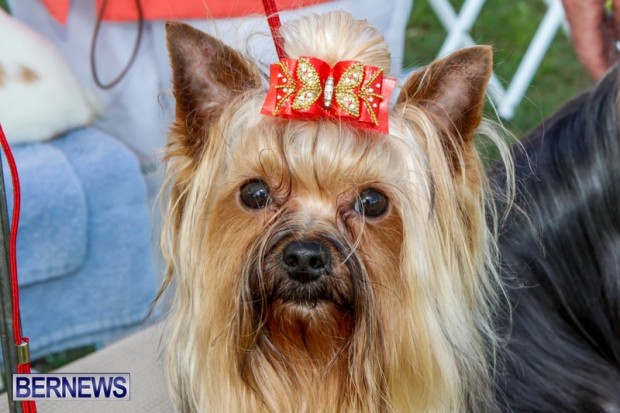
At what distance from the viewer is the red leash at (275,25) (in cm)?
173

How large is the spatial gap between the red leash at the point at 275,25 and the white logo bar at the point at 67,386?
2.08ft

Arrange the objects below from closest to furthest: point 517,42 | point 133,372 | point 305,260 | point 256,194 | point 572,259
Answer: point 305,260 → point 256,194 → point 572,259 → point 133,372 → point 517,42

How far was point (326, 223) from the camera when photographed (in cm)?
170

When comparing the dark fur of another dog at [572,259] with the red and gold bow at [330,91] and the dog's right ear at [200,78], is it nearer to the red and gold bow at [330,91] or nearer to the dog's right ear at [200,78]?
the red and gold bow at [330,91]

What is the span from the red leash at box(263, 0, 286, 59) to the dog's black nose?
0.35 meters

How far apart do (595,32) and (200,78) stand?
1172 mm

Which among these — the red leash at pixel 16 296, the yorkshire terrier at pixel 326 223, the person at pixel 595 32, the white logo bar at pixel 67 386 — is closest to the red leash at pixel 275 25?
the yorkshire terrier at pixel 326 223

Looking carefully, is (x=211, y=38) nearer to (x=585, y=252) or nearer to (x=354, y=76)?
(x=354, y=76)

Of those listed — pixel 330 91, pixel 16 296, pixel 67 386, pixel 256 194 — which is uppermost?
pixel 330 91

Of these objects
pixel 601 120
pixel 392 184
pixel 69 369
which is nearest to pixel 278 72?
pixel 392 184

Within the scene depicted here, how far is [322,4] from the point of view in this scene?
256 cm

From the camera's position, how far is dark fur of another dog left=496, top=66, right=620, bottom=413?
6.88ft

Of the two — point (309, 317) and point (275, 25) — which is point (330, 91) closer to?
point (275, 25)

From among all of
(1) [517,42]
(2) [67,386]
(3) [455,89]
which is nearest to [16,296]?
(2) [67,386]
